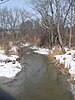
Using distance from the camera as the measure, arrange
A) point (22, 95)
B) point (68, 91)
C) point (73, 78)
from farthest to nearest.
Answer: point (73, 78) < point (68, 91) < point (22, 95)

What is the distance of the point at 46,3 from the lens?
36.8 metres

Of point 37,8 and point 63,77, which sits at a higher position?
point 37,8

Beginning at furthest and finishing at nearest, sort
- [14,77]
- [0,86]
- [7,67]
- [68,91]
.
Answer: [7,67], [14,77], [0,86], [68,91]

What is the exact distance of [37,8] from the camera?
37375 mm

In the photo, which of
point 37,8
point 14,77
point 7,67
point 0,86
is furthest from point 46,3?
point 0,86

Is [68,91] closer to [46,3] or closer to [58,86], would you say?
[58,86]

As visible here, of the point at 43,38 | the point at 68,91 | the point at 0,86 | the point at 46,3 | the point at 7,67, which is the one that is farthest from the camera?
the point at 43,38

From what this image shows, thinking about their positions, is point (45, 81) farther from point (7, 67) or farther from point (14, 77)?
point (7, 67)

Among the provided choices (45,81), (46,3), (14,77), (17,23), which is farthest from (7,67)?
(17,23)

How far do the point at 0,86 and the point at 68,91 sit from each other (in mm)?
3654

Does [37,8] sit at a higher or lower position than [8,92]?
higher

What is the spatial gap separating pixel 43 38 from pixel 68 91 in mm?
41320

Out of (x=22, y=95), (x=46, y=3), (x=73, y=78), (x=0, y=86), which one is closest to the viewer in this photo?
(x=22, y=95)

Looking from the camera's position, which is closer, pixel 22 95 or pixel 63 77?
pixel 22 95
